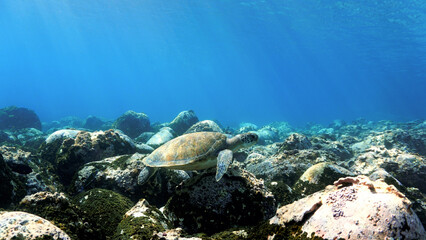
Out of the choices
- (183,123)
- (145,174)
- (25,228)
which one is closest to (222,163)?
(145,174)

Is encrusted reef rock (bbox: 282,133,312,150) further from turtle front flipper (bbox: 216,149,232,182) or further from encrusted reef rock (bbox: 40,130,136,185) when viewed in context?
encrusted reef rock (bbox: 40,130,136,185)

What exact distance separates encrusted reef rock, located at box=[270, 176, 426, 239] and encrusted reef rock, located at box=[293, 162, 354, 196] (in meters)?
2.26

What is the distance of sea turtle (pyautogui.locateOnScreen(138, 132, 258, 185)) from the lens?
4.07 m

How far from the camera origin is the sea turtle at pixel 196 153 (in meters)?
4.07

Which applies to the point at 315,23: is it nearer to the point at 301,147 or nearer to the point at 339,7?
the point at 339,7

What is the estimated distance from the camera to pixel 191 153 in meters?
4.16

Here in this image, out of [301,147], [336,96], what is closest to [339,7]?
[301,147]

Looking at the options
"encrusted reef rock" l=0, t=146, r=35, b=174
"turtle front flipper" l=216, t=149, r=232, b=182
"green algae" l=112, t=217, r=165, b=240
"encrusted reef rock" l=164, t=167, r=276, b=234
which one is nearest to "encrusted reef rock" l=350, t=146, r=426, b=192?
"encrusted reef rock" l=164, t=167, r=276, b=234

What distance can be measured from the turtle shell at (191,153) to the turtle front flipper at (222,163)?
0.28m

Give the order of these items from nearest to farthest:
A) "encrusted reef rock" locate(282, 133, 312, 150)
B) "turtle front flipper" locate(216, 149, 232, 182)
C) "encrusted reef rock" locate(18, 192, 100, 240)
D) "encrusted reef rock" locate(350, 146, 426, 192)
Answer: "encrusted reef rock" locate(18, 192, 100, 240), "turtle front flipper" locate(216, 149, 232, 182), "encrusted reef rock" locate(350, 146, 426, 192), "encrusted reef rock" locate(282, 133, 312, 150)

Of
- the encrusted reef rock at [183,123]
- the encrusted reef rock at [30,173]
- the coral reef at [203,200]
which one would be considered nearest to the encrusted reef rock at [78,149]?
the coral reef at [203,200]

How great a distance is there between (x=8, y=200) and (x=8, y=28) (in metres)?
118

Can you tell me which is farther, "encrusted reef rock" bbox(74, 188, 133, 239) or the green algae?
"encrusted reef rock" bbox(74, 188, 133, 239)

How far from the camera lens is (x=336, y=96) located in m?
173
